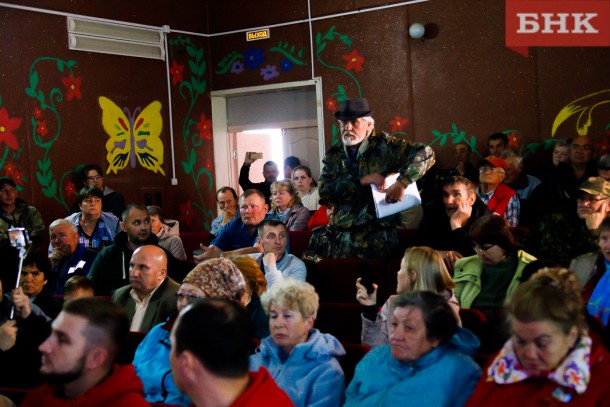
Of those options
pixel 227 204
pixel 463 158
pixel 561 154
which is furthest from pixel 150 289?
pixel 463 158

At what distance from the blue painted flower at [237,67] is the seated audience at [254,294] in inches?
191

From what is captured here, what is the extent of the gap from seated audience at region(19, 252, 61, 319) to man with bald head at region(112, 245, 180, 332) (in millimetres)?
348

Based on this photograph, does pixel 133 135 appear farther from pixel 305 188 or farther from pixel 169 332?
pixel 169 332

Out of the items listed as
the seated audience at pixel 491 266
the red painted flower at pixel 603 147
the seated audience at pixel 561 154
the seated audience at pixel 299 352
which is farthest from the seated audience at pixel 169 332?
the red painted flower at pixel 603 147

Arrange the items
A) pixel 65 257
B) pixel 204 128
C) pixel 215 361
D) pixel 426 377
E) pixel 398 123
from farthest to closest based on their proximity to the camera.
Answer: pixel 204 128
pixel 398 123
pixel 65 257
pixel 426 377
pixel 215 361

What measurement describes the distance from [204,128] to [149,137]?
2.40 ft

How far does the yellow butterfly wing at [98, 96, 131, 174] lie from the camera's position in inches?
279

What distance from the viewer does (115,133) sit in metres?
7.16

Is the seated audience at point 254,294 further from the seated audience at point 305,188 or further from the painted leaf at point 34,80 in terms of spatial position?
the painted leaf at point 34,80

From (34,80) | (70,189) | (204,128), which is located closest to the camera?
(34,80)

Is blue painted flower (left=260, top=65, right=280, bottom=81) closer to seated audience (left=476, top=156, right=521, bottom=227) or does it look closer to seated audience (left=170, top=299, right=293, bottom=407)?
seated audience (left=476, top=156, right=521, bottom=227)

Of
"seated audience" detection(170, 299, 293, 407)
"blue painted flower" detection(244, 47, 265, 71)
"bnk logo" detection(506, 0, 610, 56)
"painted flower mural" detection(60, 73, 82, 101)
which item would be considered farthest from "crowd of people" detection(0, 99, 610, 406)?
"blue painted flower" detection(244, 47, 265, 71)

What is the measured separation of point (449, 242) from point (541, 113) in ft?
9.56

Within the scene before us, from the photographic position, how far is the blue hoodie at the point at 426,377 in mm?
2178
